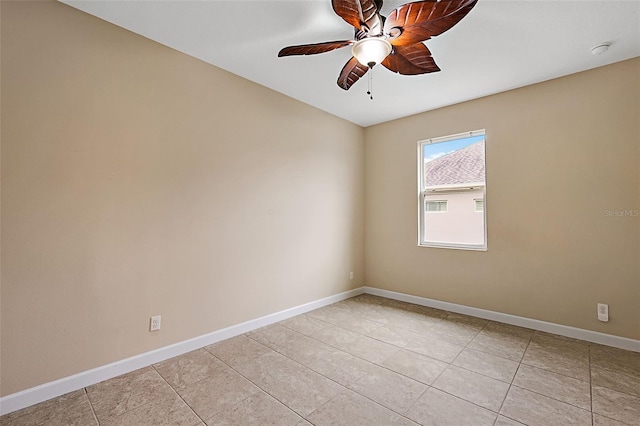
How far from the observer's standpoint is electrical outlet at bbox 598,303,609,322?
107 inches

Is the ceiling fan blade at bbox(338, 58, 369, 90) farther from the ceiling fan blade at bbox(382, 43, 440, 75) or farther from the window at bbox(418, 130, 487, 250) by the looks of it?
the window at bbox(418, 130, 487, 250)

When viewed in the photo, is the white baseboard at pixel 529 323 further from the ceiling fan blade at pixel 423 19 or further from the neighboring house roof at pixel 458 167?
the ceiling fan blade at pixel 423 19

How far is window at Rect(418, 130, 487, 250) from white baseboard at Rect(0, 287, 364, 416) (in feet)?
7.62

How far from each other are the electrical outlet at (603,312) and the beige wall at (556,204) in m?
0.04

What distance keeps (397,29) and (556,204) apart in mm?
2572

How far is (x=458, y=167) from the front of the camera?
3.76m

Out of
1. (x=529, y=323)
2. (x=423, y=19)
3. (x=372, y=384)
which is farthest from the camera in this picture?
(x=529, y=323)

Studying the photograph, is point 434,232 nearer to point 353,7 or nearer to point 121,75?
point 353,7

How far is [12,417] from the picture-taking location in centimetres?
173

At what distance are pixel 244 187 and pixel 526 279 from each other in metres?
3.26

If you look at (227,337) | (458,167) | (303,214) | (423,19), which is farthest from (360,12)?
(227,337)

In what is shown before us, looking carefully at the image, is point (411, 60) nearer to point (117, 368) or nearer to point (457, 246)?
point (457, 246)

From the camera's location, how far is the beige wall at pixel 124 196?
1.86 metres

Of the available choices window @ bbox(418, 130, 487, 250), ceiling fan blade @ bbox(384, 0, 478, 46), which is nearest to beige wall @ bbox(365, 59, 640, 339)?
window @ bbox(418, 130, 487, 250)
